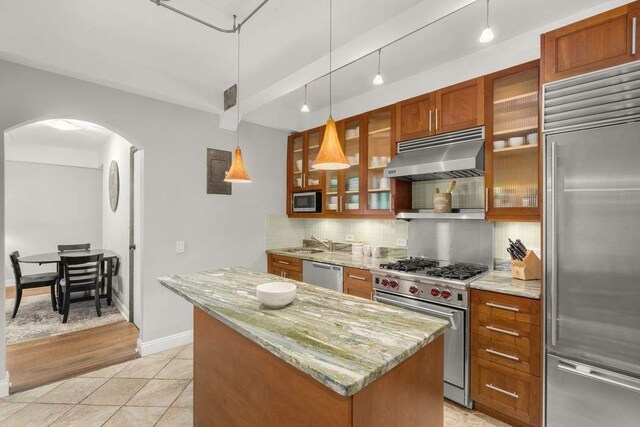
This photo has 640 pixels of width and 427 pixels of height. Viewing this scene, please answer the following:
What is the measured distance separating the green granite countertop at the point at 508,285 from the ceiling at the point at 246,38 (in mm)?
1784

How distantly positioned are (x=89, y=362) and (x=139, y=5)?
10.4 feet

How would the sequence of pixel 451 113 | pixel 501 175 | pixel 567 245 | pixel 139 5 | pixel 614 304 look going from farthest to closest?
1. pixel 451 113
2. pixel 501 175
3. pixel 139 5
4. pixel 567 245
5. pixel 614 304

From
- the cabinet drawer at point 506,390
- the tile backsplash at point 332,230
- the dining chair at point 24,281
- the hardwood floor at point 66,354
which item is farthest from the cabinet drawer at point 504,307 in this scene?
the dining chair at point 24,281

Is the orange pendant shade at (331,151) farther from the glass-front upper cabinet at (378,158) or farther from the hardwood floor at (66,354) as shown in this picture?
the hardwood floor at (66,354)

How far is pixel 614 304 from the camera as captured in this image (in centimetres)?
164

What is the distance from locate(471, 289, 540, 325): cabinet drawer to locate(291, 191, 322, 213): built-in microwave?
2.14 m

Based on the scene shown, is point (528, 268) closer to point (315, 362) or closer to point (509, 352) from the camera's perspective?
point (509, 352)

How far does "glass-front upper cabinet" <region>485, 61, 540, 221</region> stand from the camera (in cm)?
230

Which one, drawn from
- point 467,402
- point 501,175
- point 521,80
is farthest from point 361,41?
point 467,402

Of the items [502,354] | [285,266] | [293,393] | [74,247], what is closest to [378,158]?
[285,266]

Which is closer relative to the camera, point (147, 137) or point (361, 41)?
point (361, 41)

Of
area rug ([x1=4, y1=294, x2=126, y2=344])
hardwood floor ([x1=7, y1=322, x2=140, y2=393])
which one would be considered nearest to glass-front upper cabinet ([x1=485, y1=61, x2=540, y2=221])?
hardwood floor ([x1=7, y1=322, x2=140, y2=393])

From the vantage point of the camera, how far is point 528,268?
2.28 meters

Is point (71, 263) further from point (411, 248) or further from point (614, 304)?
point (614, 304)
